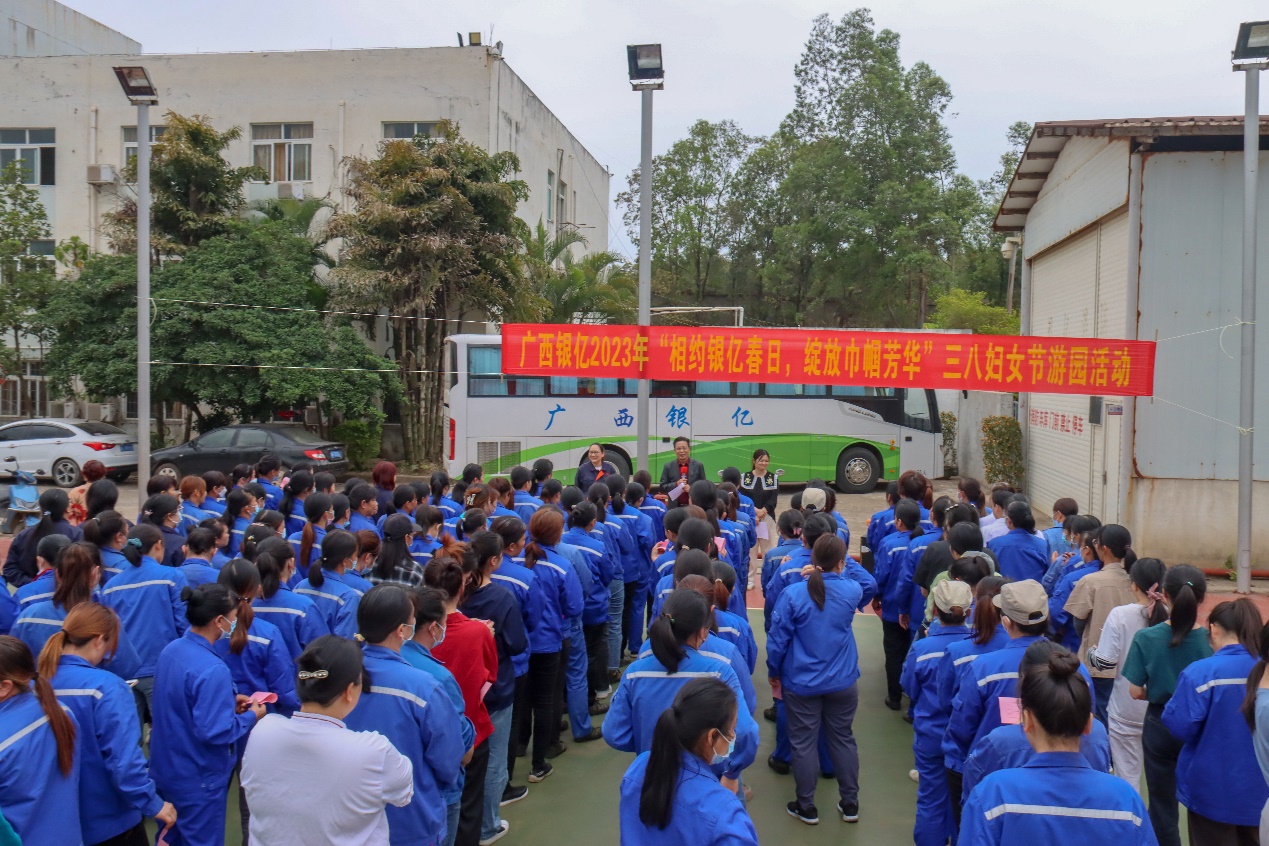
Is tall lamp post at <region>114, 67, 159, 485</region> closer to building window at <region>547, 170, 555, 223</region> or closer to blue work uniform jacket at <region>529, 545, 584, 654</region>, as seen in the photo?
blue work uniform jacket at <region>529, 545, 584, 654</region>

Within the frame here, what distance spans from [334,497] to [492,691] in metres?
2.34

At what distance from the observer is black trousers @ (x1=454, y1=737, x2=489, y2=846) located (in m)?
4.02

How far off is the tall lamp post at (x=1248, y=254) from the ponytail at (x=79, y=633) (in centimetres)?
966

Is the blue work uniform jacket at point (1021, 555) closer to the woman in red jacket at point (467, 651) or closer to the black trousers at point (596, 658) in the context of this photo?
the black trousers at point (596, 658)

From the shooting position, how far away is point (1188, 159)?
33.1 ft

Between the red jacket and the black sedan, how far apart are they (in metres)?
12.3

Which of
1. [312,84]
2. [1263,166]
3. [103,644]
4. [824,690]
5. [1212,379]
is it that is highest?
[312,84]

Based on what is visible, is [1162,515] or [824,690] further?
[1162,515]

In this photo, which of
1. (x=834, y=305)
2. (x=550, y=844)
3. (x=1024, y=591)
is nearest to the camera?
(x=1024, y=591)

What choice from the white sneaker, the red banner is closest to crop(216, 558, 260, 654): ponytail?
the white sneaker

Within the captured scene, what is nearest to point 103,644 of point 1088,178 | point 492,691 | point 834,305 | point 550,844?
point 492,691

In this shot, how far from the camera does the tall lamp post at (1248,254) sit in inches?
336

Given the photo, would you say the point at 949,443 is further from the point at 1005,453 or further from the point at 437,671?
the point at 437,671

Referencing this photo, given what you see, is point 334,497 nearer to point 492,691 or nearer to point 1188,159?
point 492,691
